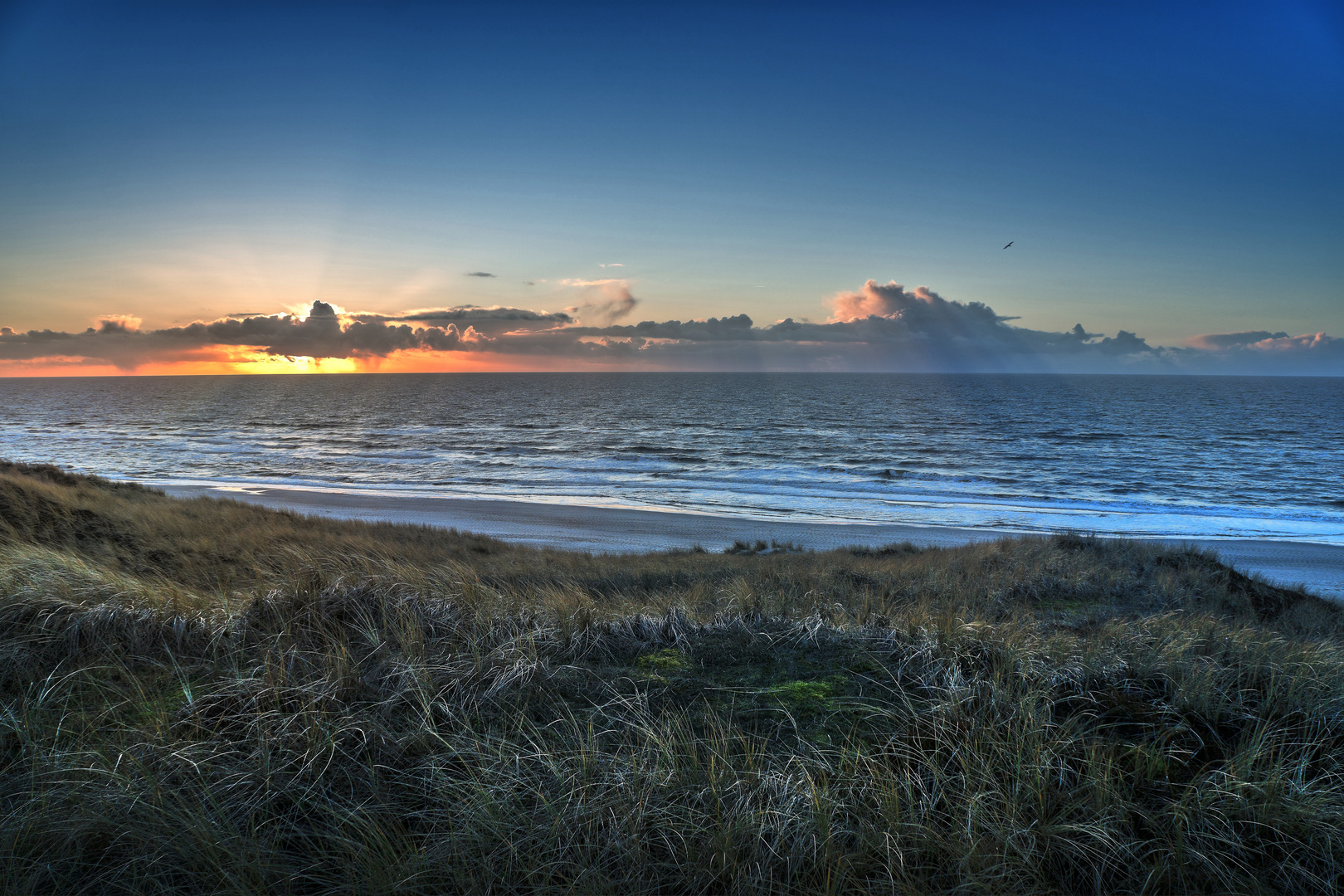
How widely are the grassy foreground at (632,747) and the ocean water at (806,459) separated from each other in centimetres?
2276

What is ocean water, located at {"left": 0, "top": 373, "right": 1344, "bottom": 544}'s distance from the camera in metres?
29.8

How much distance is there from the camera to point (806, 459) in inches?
1832

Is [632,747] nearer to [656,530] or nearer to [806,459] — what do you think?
[656,530]

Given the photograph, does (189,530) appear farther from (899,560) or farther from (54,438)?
(54,438)

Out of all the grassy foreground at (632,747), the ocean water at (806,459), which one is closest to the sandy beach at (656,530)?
the ocean water at (806,459)

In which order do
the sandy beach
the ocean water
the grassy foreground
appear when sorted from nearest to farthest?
1. the grassy foreground
2. the sandy beach
3. the ocean water

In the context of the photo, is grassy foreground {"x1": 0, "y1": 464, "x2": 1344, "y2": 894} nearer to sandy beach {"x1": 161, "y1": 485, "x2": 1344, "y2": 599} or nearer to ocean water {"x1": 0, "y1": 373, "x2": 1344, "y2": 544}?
sandy beach {"x1": 161, "y1": 485, "x2": 1344, "y2": 599}

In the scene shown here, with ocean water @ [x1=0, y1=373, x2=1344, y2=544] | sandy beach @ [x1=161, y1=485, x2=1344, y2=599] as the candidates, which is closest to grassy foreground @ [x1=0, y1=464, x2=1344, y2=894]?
sandy beach @ [x1=161, y1=485, x2=1344, y2=599]

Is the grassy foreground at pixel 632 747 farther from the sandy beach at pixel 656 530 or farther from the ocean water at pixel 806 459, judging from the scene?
the ocean water at pixel 806 459

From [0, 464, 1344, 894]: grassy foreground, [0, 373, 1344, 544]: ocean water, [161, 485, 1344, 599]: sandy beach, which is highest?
[0, 464, 1344, 894]: grassy foreground

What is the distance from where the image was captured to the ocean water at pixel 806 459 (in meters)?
29.8

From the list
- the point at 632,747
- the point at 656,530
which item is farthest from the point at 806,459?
the point at 632,747

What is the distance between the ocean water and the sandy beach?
2152 mm

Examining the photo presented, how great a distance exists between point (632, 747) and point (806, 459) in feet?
145
